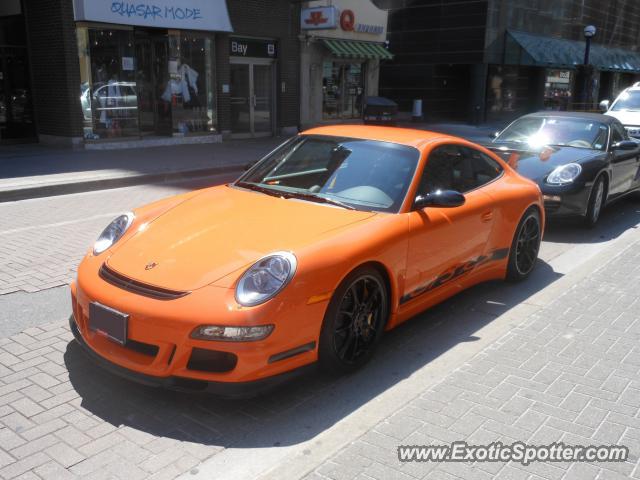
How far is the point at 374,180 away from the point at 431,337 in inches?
49.8

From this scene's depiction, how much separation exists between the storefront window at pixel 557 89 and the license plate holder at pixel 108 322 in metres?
33.3

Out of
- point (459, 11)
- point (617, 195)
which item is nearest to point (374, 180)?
point (617, 195)

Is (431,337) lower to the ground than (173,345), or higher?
lower

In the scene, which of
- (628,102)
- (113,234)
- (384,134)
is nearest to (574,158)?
(384,134)

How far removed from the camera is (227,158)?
14484 mm

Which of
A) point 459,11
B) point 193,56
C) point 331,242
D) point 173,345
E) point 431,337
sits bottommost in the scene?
point 431,337

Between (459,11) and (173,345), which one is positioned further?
(459,11)

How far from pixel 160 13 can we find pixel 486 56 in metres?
17.0

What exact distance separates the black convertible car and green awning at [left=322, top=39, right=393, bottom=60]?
13.3 meters

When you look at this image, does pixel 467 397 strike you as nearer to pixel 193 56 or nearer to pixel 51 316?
pixel 51 316

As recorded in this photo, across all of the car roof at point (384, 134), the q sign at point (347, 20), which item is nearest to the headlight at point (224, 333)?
the car roof at point (384, 134)

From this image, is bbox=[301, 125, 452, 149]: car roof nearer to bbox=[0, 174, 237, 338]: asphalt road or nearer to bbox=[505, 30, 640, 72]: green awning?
bbox=[0, 174, 237, 338]: asphalt road

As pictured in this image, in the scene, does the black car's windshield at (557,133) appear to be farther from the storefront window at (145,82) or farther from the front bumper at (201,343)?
the storefront window at (145,82)

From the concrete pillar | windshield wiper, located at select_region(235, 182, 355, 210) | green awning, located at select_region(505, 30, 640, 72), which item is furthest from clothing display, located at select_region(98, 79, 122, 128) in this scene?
green awning, located at select_region(505, 30, 640, 72)
